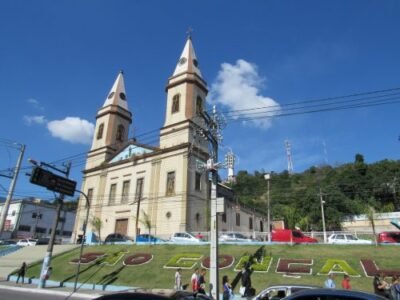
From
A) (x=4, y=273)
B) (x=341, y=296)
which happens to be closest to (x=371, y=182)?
(x=4, y=273)

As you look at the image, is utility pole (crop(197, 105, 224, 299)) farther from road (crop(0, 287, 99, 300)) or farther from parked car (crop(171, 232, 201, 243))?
parked car (crop(171, 232, 201, 243))

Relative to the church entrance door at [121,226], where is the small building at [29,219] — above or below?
above

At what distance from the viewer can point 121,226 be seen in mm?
43906

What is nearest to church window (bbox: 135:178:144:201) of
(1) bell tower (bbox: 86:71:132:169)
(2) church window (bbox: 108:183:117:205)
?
(2) church window (bbox: 108:183:117:205)

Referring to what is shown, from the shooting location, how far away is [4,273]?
98.6 feet

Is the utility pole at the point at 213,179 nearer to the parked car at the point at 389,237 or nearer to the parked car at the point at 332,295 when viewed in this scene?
the parked car at the point at 332,295

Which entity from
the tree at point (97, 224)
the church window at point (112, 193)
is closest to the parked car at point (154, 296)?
the tree at point (97, 224)

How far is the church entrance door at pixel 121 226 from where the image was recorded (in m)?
43.3

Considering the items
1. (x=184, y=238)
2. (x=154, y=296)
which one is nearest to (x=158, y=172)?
(x=184, y=238)

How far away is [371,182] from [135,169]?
4633cm

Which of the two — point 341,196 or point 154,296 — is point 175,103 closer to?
point 341,196

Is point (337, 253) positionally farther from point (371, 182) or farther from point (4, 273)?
point (371, 182)

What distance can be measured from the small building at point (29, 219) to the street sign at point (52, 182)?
161 ft

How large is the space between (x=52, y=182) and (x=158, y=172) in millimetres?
20512
